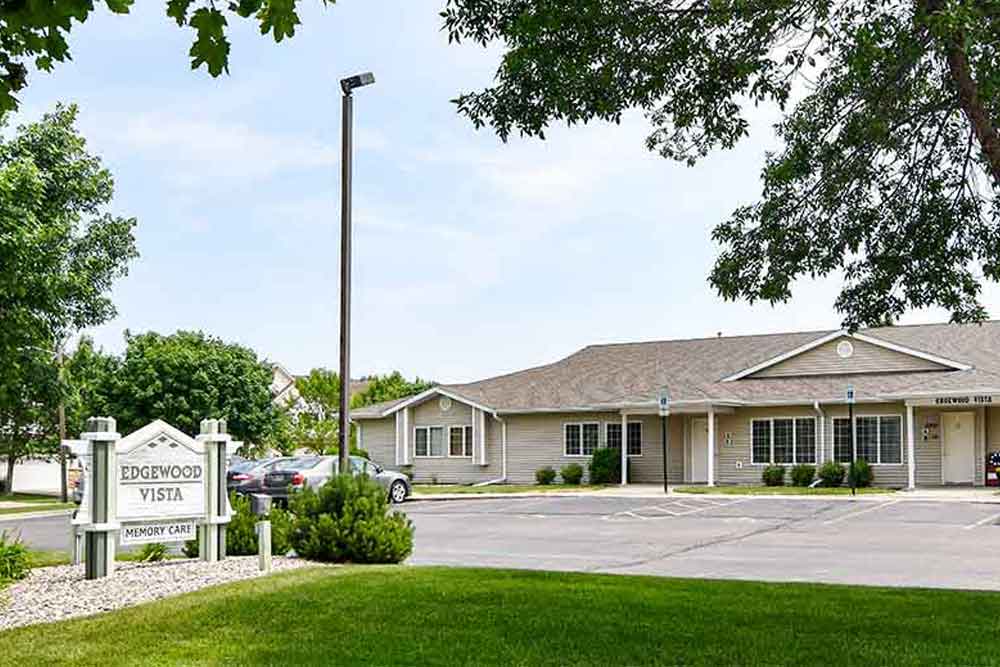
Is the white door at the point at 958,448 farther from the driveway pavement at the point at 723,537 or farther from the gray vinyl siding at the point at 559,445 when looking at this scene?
the gray vinyl siding at the point at 559,445

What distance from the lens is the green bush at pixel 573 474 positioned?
3962 centimetres

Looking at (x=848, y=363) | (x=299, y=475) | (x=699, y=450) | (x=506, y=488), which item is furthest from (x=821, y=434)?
(x=299, y=475)

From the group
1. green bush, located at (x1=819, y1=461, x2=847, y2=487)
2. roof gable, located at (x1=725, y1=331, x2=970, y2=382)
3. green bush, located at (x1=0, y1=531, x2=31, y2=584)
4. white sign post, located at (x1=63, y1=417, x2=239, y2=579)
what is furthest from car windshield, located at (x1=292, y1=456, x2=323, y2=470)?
green bush, located at (x1=0, y1=531, x2=31, y2=584)

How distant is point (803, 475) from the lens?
3544 centimetres

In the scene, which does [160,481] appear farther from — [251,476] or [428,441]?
[428,441]

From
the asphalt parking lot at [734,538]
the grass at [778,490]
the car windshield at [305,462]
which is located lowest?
the grass at [778,490]

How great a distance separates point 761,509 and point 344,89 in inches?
587

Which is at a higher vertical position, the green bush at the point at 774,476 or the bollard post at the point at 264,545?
the bollard post at the point at 264,545

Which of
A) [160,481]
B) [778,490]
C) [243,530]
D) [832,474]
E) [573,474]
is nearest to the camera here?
[160,481]

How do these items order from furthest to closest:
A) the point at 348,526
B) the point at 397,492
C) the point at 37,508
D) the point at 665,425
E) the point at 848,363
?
the point at 848,363
the point at 665,425
the point at 37,508
the point at 397,492
the point at 348,526

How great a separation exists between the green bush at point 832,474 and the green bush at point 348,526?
74.8 ft

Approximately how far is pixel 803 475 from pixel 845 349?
4.90 meters

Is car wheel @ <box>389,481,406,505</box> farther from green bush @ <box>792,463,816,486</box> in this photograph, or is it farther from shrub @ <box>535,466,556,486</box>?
green bush @ <box>792,463,816,486</box>

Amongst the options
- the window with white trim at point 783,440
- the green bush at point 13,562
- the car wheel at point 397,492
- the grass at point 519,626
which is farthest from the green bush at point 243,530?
the window with white trim at point 783,440
